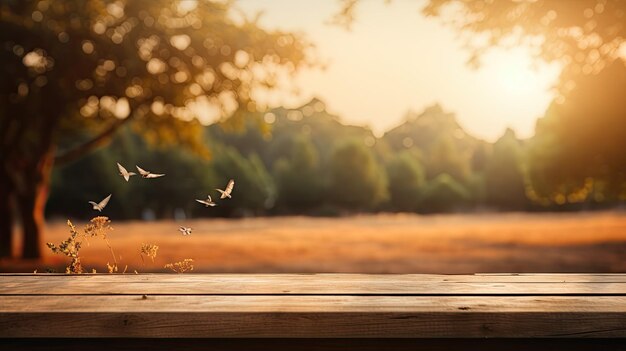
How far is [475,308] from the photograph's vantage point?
3178 millimetres

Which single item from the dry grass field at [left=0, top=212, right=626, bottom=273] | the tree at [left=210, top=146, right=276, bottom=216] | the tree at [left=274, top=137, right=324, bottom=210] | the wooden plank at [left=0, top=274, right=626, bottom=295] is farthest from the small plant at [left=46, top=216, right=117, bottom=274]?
the tree at [left=274, top=137, right=324, bottom=210]

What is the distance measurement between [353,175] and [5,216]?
52.8m

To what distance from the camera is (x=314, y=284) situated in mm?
3820

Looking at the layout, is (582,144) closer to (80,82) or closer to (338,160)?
(80,82)

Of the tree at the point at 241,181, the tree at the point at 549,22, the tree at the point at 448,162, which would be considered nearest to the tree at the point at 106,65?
the tree at the point at 549,22

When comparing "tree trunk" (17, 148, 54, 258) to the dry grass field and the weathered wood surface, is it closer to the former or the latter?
the dry grass field

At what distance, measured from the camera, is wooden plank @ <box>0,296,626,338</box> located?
10.2 ft

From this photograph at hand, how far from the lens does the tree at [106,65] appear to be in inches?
921

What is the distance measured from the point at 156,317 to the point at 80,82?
78.3 ft

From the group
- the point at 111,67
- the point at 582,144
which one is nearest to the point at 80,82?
the point at 111,67

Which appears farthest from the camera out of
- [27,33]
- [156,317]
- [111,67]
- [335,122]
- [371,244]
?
[335,122]

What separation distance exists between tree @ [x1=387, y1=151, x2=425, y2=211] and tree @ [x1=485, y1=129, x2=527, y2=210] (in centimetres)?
807
